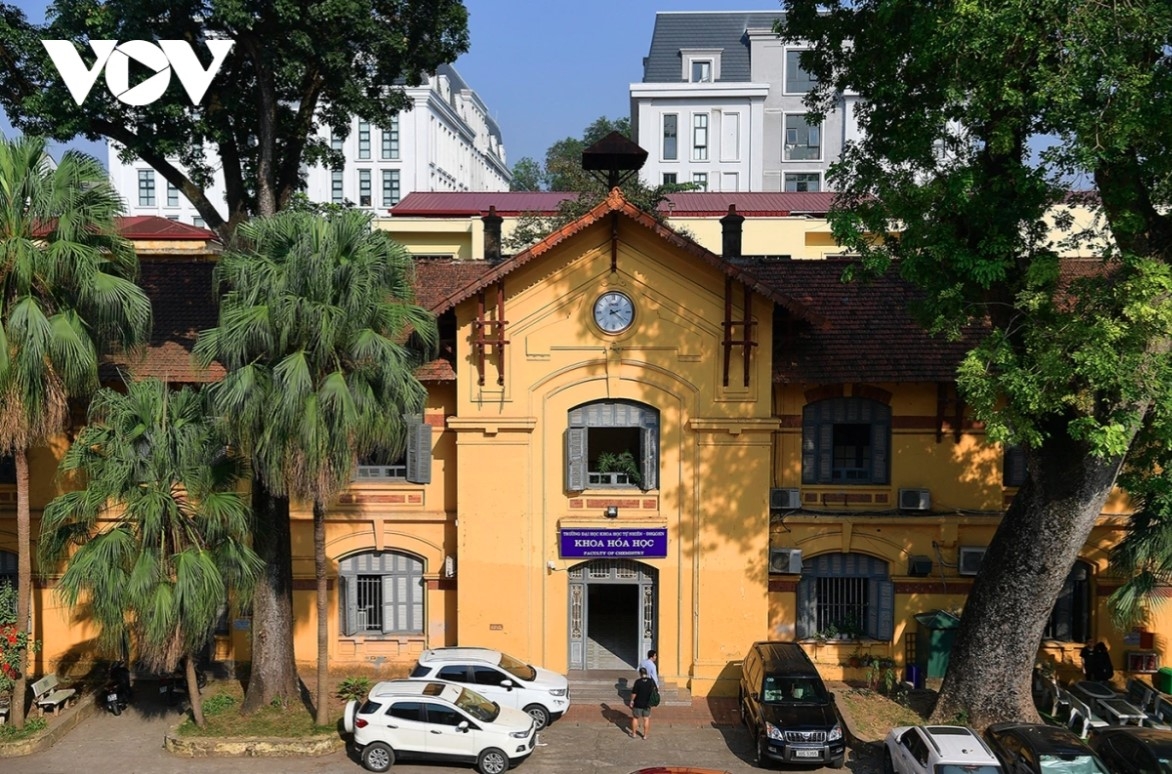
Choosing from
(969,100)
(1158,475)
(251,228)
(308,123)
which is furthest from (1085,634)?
(308,123)

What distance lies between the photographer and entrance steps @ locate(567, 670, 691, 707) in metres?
20.5

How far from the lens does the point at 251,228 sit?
17.5m

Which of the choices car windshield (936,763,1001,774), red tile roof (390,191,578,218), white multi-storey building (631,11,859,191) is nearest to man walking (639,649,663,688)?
car windshield (936,763,1001,774)

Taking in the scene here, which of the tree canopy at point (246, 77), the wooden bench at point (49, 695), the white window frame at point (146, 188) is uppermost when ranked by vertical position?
the white window frame at point (146, 188)

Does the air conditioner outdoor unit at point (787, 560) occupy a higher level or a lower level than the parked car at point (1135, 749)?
higher

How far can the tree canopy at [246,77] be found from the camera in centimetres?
2109

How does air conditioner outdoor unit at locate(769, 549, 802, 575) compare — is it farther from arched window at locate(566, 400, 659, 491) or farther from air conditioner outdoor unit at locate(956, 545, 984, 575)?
air conditioner outdoor unit at locate(956, 545, 984, 575)

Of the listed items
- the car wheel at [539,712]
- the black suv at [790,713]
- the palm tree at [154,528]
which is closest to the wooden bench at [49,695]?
the palm tree at [154,528]

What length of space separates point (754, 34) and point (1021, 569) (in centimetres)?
6693

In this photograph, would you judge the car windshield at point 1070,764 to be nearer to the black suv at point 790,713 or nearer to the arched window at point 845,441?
the black suv at point 790,713

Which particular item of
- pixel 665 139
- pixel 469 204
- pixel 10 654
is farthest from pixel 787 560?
pixel 665 139

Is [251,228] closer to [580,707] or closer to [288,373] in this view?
[288,373]

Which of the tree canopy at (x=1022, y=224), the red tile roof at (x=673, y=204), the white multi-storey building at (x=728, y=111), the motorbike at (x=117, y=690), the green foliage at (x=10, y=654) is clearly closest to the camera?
the tree canopy at (x=1022, y=224)

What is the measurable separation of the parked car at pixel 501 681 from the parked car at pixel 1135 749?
378 inches
